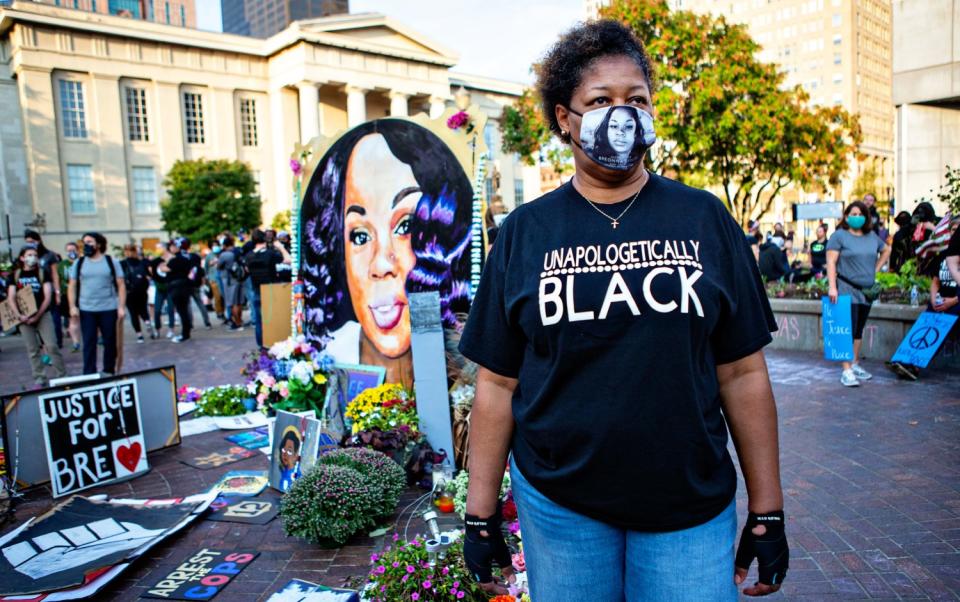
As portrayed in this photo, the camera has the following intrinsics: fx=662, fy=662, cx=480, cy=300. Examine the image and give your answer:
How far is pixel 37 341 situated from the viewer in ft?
28.9

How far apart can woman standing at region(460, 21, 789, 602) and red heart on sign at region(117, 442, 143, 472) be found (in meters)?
4.49

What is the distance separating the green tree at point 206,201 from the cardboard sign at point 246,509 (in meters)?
35.5

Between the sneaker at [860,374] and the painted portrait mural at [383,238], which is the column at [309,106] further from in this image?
the sneaker at [860,374]

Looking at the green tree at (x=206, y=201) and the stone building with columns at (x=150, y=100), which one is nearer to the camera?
the green tree at (x=206, y=201)

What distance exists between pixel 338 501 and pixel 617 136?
300 cm

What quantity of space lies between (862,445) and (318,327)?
16.6 feet

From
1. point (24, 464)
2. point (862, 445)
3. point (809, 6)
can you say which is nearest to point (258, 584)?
point (24, 464)

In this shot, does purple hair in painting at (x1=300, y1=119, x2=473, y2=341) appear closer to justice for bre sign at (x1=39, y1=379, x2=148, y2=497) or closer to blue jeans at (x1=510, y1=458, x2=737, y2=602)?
justice for bre sign at (x1=39, y1=379, x2=148, y2=497)

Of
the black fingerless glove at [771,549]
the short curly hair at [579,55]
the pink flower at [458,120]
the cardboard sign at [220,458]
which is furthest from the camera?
the pink flower at [458,120]

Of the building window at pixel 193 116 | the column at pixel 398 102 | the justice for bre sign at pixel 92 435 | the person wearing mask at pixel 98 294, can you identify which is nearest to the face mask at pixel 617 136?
the justice for bre sign at pixel 92 435

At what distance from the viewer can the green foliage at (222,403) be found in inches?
288

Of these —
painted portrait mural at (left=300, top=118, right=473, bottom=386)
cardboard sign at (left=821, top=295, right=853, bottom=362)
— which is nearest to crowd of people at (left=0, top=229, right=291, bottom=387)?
painted portrait mural at (left=300, top=118, right=473, bottom=386)

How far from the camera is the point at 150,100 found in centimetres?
4297

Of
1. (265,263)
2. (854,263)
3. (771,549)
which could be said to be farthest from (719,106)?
(771,549)
